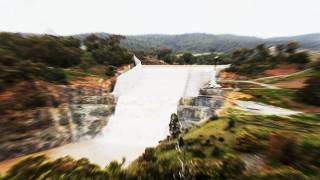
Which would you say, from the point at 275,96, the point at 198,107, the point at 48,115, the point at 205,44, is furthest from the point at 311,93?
the point at 205,44

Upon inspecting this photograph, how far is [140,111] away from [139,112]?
190 millimetres

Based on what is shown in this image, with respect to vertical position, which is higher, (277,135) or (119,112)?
(277,135)

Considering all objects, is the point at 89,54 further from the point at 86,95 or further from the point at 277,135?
the point at 277,135

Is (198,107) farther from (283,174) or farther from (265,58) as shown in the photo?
(265,58)

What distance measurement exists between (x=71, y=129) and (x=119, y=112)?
6.06 metres

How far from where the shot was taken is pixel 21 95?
65.4 ft

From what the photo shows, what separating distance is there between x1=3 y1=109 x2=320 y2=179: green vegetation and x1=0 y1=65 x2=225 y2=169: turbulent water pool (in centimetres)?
315

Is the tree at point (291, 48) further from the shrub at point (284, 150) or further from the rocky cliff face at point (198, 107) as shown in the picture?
the shrub at point (284, 150)

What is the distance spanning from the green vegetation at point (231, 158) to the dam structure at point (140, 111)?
3.35 meters

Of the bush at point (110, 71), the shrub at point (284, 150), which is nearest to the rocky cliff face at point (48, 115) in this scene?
the bush at point (110, 71)

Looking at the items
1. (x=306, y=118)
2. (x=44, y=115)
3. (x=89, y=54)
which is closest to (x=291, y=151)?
(x=306, y=118)

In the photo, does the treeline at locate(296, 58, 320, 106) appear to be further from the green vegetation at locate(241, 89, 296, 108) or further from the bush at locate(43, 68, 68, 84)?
the bush at locate(43, 68, 68, 84)

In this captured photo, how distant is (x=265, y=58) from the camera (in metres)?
40.8

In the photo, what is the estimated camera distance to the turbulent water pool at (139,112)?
793 inches
